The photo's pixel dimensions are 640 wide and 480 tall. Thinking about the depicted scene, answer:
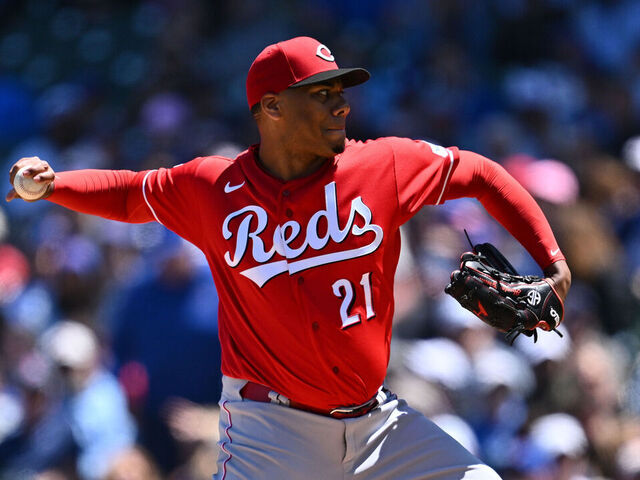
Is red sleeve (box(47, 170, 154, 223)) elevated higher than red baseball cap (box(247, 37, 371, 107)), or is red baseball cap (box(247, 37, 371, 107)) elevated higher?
red baseball cap (box(247, 37, 371, 107))

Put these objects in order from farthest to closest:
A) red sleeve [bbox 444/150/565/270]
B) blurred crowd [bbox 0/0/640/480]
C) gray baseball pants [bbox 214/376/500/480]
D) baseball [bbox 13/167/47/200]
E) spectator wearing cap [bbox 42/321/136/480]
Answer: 1. spectator wearing cap [bbox 42/321/136/480]
2. blurred crowd [bbox 0/0/640/480]
3. red sleeve [bbox 444/150/565/270]
4. baseball [bbox 13/167/47/200]
5. gray baseball pants [bbox 214/376/500/480]

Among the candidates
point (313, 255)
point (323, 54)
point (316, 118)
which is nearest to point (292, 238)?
point (313, 255)

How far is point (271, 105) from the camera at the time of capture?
327cm

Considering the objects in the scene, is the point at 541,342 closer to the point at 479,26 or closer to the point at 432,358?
the point at 432,358

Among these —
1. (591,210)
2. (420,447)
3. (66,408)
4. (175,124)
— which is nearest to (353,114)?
(175,124)

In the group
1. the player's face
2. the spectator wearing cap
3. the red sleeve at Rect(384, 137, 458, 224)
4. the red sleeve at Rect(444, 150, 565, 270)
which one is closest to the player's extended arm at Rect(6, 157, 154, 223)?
the player's face

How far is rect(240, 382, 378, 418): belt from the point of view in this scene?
3.11m

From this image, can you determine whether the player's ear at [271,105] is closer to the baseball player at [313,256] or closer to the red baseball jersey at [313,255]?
the baseball player at [313,256]

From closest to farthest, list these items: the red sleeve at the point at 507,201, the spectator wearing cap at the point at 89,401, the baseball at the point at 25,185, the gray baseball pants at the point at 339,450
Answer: the gray baseball pants at the point at 339,450 < the baseball at the point at 25,185 < the red sleeve at the point at 507,201 < the spectator wearing cap at the point at 89,401

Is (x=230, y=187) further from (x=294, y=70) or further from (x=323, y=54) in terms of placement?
(x=323, y=54)

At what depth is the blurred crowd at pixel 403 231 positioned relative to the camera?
5.08 m

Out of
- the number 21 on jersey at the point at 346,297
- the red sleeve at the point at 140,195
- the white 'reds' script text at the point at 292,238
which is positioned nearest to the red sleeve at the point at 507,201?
the white 'reds' script text at the point at 292,238

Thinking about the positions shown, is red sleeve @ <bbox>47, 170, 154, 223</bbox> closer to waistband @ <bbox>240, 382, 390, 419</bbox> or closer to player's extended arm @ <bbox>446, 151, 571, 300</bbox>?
waistband @ <bbox>240, 382, 390, 419</bbox>

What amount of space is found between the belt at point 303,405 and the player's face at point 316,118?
80 centimetres
